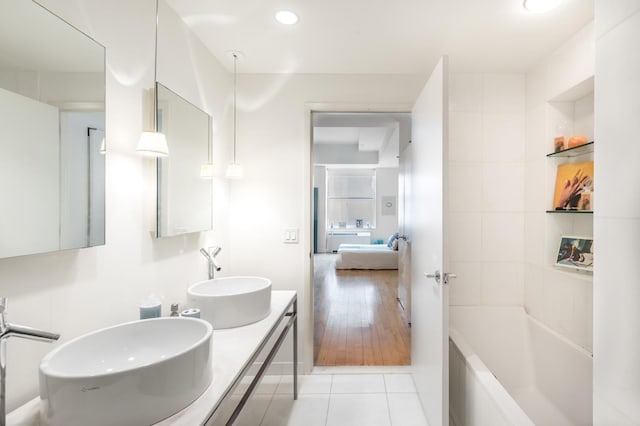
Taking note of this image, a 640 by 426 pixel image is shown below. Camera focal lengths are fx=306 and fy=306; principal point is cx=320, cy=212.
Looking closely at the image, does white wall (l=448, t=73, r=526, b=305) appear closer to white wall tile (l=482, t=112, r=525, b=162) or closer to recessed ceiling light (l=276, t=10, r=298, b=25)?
white wall tile (l=482, t=112, r=525, b=162)

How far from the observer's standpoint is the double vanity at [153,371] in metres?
0.68

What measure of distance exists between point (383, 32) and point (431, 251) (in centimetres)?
126

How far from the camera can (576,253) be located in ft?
5.84

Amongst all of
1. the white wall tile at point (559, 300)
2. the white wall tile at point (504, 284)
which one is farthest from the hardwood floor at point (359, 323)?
the white wall tile at point (559, 300)

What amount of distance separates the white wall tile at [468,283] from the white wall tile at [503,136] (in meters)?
0.76

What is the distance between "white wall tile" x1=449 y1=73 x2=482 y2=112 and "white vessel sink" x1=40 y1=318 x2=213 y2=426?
2114mm

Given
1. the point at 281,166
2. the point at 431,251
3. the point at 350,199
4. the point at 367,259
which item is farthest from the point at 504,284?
the point at 350,199

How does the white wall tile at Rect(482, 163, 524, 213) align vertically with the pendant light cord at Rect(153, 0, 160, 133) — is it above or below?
below

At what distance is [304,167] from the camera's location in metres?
2.29

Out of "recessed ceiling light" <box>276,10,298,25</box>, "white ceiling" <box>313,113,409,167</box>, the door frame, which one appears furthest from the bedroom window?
"recessed ceiling light" <box>276,10,298,25</box>

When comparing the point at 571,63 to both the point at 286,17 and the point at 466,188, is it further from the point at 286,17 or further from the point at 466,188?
the point at 286,17

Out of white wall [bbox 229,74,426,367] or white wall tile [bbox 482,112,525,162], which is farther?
white wall [bbox 229,74,426,367]

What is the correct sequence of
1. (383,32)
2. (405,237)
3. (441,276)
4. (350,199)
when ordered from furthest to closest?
(350,199), (405,237), (383,32), (441,276)

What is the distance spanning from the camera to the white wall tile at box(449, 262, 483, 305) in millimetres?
2143
